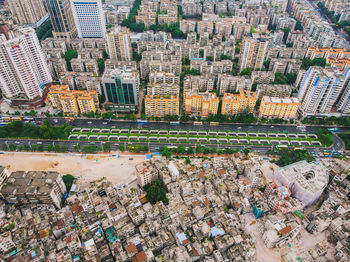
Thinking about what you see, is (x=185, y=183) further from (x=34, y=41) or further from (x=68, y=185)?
(x=34, y=41)

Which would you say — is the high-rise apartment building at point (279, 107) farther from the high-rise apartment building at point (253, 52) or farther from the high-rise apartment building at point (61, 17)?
the high-rise apartment building at point (61, 17)

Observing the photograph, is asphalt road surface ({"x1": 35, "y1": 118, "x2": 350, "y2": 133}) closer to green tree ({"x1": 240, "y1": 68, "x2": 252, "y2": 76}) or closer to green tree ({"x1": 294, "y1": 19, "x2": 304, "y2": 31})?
green tree ({"x1": 240, "y1": 68, "x2": 252, "y2": 76})

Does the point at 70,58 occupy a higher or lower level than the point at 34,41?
lower

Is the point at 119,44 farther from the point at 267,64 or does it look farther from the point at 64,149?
the point at 267,64

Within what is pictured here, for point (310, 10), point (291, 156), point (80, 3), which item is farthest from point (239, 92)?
point (310, 10)

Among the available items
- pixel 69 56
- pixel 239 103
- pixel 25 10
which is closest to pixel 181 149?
pixel 239 103

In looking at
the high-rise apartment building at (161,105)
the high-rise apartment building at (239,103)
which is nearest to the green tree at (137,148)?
the high-rise apartment building at (161,105)

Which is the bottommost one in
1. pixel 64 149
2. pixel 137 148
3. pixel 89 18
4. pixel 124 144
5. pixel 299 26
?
pixel 124 144
